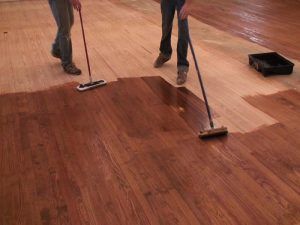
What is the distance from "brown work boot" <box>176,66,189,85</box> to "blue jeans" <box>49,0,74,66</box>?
3.58 feet

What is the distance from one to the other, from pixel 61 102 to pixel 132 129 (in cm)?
75

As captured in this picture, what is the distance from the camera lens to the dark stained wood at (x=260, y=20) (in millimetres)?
4363

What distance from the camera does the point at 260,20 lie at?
18.1 ft

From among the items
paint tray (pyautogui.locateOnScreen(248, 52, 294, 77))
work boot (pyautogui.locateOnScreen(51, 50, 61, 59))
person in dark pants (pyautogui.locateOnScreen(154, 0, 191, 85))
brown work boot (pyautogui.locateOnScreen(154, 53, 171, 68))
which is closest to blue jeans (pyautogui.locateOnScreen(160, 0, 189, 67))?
person in dark pants (pyautogui.locateOnScreen(154, 0, 191, 85))

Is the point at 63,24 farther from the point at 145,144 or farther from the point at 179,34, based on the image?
the point at 145,144

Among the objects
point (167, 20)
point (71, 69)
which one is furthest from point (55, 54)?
point (167, 20)

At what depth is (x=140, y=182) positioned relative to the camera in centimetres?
202

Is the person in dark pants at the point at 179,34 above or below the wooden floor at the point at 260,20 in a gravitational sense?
above

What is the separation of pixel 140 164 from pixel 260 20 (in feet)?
13.5

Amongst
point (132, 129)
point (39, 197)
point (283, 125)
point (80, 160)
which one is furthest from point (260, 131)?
point (39, 197)

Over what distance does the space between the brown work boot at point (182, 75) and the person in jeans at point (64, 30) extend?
972 millimetres

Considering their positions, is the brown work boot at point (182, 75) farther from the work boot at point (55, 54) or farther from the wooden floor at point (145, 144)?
the work boot at point (55, 54)

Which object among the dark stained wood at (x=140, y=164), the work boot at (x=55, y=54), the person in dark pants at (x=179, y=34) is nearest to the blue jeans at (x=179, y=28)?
the person in dark pants at (x=179, y=34)

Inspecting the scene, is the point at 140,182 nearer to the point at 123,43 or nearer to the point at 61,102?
the point at 61,102
